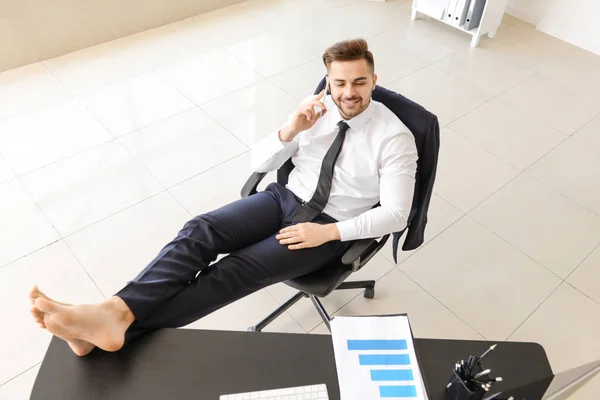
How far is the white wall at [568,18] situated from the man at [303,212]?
327 centimetres

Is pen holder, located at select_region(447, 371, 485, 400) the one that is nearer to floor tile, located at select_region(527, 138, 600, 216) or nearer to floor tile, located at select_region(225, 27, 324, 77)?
floor tile, located at select_region(527, 138, 600, 216)

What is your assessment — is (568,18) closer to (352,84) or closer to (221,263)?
(352,84)

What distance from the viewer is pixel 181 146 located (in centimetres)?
302

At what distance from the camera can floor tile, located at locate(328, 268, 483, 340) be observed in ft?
7.27

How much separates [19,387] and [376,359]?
1477 millimetres

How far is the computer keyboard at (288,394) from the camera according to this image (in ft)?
3.86

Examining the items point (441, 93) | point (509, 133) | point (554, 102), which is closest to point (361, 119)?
point (509, 133)

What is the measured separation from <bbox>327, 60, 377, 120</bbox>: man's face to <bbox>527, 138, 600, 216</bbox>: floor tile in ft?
5.40

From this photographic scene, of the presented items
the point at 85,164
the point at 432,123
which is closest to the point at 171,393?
the point at 432,123

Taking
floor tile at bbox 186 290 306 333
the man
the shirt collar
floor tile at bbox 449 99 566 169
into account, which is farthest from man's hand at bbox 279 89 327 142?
floor tile at bbox 449 99 566 169

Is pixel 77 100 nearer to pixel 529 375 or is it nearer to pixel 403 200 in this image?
pixel 403 200

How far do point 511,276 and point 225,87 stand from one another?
2.24 metres

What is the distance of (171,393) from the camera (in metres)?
1.17

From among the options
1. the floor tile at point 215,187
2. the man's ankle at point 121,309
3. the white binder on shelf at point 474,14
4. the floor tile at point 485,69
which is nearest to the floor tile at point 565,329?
the floor tile at point 215,187
